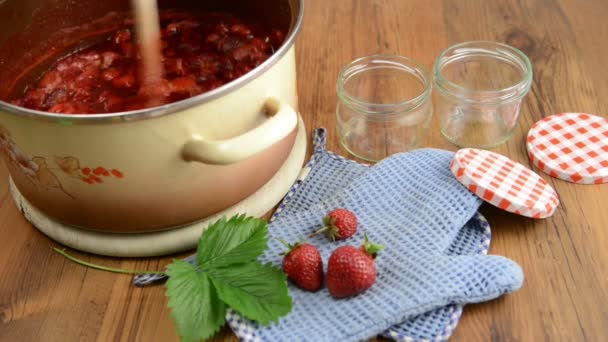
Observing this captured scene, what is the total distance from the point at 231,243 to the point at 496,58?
2.34ft

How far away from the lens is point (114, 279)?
Answer: 1.10 metres

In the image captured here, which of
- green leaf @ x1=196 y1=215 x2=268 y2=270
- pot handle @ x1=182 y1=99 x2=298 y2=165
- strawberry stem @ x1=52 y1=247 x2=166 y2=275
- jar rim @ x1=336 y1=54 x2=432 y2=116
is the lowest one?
strawberry stem @ x1=52 y1=247 x2=166 y2=275

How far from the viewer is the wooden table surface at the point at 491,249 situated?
3.32 ft

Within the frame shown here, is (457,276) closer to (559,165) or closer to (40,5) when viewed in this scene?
(559,165)

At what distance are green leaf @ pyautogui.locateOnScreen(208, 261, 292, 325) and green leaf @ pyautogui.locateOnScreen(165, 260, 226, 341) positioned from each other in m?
0.02

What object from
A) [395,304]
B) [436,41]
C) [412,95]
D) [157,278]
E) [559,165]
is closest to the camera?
[395,304]

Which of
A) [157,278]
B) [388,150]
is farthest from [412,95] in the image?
[157,278]

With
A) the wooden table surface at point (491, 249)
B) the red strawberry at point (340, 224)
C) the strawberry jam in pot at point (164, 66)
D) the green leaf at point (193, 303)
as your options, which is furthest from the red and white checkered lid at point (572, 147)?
the green leaf at point (193, 303)

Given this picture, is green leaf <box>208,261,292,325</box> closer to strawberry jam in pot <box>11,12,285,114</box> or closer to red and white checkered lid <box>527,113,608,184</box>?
strawberry jam in pot <box>11,12,285,114</box>

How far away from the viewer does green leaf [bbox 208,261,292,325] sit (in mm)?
949

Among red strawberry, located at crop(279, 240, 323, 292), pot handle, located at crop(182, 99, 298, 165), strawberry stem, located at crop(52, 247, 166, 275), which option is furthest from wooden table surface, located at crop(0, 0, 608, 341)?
pot handle, located at crop(182, 99, 298, 165)

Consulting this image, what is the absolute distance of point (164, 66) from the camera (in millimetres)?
1234

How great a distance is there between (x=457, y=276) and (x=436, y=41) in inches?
28.7

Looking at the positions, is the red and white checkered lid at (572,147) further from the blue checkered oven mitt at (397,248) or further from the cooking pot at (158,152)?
the cooking pot at (158,152)
